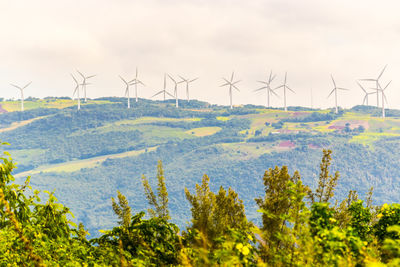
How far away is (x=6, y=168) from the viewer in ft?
34.4

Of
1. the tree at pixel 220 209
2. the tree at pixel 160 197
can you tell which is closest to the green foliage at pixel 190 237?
the tree at pixel 220 209

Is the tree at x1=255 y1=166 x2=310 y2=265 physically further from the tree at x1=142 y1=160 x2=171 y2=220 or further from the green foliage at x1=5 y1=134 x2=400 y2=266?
the tree at x1=142 y1=160 x2=171 y2=220

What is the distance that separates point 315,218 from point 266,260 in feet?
4.33

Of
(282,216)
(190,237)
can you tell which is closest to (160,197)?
(190,237)

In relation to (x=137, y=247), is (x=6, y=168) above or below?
above

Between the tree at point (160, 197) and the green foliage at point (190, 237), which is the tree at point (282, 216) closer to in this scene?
the green foliage at point (190, 237)

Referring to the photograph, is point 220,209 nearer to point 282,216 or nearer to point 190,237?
point 190,237

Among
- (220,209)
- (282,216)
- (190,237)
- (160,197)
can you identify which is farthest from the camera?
(160,197)

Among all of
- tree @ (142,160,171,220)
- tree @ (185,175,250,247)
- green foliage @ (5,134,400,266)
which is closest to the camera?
green foliage @ (5,134,400,266)

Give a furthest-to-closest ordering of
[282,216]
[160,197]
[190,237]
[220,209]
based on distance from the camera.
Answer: [160,197] < [220,209] < [190,237] < [282,216]

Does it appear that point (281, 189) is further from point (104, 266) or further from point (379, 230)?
point (104, 266)

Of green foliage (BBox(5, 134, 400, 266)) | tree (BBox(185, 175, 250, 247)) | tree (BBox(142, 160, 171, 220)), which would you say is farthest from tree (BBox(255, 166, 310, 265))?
tree (BBox(142, 160, 171, 220))

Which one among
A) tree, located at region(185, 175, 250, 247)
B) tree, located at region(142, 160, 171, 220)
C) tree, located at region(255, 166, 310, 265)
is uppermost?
tree, located at region(255, 166, 310, 265)

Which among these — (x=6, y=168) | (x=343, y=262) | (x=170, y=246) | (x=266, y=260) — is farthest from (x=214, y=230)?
(x=343, y=262)
